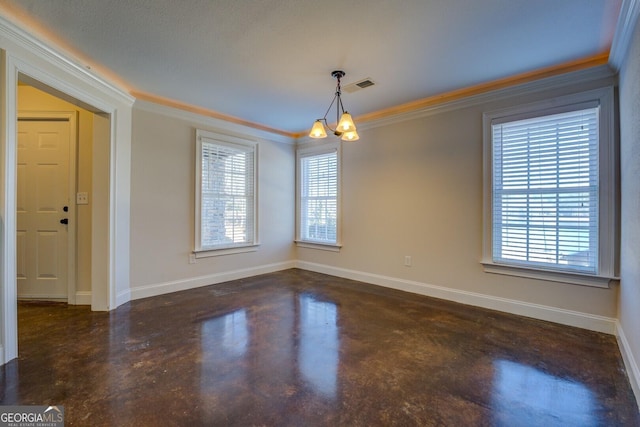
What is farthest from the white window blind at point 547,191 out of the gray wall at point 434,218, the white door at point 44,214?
the white door at point 44,214

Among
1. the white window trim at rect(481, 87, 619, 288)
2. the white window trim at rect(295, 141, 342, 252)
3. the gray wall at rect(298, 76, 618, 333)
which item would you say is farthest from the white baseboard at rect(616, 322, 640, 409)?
the white window trim at rect(295, 141, 342, 252)

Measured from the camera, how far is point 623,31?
214 centimetres

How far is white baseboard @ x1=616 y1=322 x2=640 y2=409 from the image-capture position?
1811mm

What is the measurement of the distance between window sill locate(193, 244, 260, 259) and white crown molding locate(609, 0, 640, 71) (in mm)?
4688

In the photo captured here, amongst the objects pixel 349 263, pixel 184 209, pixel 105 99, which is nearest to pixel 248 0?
pixel 105 99

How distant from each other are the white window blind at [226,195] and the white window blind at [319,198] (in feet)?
3.24

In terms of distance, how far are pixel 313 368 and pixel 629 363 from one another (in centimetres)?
220

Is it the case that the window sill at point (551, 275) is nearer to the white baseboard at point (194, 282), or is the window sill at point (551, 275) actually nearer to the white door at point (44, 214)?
the white baseboard at point (194, 282)

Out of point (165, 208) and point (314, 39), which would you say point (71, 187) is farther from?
point (314, 39)

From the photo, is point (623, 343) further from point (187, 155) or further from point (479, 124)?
point (187, 155)

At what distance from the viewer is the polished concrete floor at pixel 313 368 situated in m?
1.67

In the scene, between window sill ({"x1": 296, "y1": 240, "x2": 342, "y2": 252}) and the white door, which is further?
window sill ({"x1": 296, "y1": 240, "x2": 342, "y2": 252})

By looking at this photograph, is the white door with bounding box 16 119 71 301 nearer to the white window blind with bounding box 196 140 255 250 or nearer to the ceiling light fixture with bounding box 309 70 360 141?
the white window blind with bounding box 196 140 255 250

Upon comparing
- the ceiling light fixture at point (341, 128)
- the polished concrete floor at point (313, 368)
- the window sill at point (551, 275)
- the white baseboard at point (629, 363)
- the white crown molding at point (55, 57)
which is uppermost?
the white crown molding at point (55, 57)
